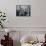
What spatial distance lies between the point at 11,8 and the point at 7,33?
65cm

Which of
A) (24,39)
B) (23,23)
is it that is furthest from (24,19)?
(24,39)

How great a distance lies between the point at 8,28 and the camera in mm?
3361

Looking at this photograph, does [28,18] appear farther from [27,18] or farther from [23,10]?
[23,10]

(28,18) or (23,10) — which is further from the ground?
(23,10)

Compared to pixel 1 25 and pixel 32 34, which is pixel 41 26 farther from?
pixel 1 25

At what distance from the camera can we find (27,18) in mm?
3383

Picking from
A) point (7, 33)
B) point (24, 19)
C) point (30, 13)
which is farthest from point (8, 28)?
point (30, 13)

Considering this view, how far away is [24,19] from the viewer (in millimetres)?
3389

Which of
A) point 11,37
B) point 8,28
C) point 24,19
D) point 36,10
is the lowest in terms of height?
point 11,37

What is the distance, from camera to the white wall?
3.35 meters

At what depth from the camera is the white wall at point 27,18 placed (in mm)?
3350

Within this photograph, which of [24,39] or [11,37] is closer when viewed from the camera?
[24,39]

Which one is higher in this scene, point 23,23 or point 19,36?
point 23,23

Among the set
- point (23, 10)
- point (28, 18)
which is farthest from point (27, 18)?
point (23, 10)
